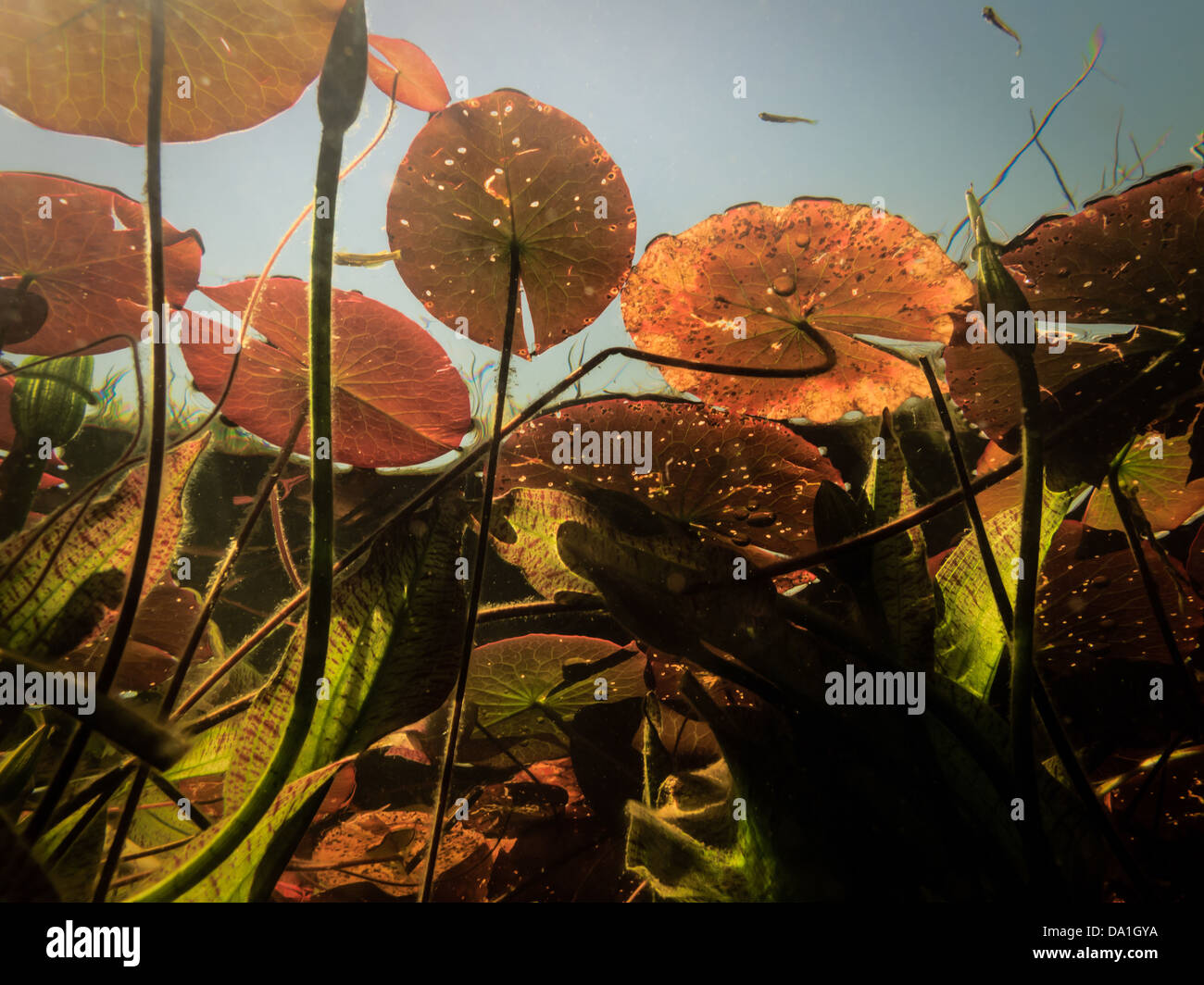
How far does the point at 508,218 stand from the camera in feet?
1.37

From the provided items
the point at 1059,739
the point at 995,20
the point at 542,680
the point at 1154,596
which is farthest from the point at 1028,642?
the point at 995,20

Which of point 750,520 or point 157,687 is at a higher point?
point 750,520

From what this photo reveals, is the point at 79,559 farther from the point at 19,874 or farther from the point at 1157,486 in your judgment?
the point at 1157,486

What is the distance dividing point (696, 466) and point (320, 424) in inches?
11.4

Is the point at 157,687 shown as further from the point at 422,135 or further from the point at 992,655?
the point at 992,655

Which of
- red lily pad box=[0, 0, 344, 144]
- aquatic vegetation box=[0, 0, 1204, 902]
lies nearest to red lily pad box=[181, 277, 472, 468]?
aquatic vegetation box=[0, 0, 1204, 902]

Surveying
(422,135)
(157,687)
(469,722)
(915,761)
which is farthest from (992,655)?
(157,687)

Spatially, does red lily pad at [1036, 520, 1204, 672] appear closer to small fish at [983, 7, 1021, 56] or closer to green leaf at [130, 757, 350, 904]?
small fish at [983, 7, 1021, 56]

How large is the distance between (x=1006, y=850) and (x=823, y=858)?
9 centimetres

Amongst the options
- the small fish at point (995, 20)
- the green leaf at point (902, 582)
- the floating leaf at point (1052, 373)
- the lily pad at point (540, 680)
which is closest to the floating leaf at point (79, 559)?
the lily pad at point (540, 680)

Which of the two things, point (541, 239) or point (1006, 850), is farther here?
point (541, 239)

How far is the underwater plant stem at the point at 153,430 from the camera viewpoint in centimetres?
26
